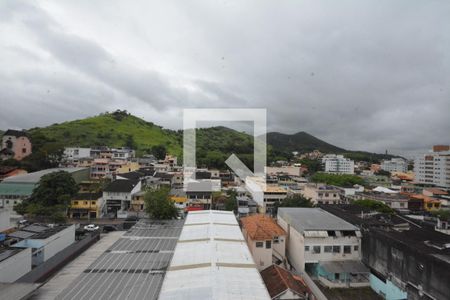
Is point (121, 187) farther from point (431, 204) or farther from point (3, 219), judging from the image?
point (431, 204)

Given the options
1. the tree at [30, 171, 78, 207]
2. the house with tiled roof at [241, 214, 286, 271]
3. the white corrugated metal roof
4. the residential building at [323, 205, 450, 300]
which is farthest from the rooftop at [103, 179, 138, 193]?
the residential building at [323, 205, 450, 300]

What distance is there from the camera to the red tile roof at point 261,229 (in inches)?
484

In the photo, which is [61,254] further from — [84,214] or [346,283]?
[346,283]

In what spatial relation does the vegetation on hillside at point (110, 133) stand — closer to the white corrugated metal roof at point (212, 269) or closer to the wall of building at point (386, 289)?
the white corrugated metal roof at point (212, 269)

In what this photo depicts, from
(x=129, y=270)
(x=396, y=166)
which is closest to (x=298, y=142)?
(x=396, y=166)

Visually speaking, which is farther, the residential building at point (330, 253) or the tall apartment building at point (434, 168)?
the tall apartment building at point (434, 168)

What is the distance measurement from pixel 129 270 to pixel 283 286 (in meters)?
5.56

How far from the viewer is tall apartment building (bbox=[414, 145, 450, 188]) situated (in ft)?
143

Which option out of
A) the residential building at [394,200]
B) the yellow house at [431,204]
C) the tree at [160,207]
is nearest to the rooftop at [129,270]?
the tree at [160,207]

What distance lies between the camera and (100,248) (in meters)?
13.9

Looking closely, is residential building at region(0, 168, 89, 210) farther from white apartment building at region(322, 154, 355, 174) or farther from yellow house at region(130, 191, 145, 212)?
white apartment building at region(322, 154, 355, 174)

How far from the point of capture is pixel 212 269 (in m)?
8.08

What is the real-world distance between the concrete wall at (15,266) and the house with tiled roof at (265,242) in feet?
31.1

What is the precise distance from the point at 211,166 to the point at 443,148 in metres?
46.0
